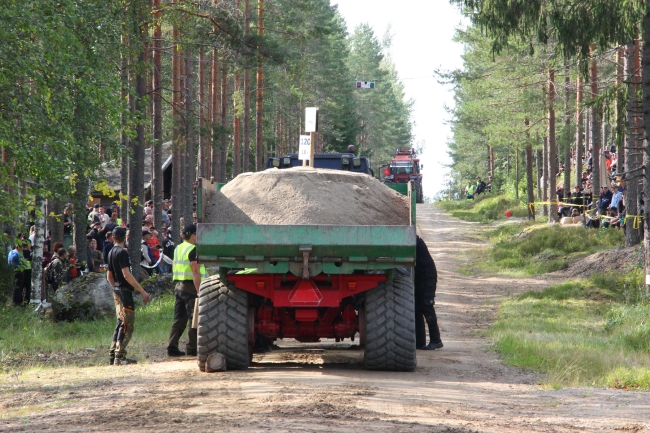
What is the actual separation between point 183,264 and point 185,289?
0.35m

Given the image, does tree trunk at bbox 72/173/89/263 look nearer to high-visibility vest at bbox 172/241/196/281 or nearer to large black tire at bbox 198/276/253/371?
high-visibility vest at bbox 172/241/196/281

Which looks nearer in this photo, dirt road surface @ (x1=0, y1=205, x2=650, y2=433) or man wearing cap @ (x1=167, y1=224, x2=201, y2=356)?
dirt road surface @ (x1=0, y1=205, x2=650, y2=433)

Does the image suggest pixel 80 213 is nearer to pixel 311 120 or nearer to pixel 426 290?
pixel 311 120

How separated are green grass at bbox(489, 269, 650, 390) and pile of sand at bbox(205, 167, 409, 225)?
2.65 m

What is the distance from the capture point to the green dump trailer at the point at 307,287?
9383mm

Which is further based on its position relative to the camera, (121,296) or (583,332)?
(583,332)

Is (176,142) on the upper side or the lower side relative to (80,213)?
upper

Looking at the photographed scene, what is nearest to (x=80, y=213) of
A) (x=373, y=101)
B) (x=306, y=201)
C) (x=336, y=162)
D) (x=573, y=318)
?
(x=336, y=162)

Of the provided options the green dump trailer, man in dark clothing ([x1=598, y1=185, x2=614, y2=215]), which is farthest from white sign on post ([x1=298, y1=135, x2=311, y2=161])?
man in dark clothing ([x1=598, y1=185, x2=614, y2=215])

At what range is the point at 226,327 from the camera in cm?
986

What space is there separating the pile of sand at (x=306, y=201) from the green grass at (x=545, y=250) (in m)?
12.8

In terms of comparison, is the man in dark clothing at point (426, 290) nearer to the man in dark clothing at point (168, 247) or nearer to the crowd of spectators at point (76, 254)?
the crowd of spectators at point (76, 254)

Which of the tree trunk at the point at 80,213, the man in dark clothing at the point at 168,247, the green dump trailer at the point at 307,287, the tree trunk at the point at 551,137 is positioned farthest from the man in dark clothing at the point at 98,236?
the tree trunk at the point at 551,137

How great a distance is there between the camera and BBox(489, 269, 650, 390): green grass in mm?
9844
